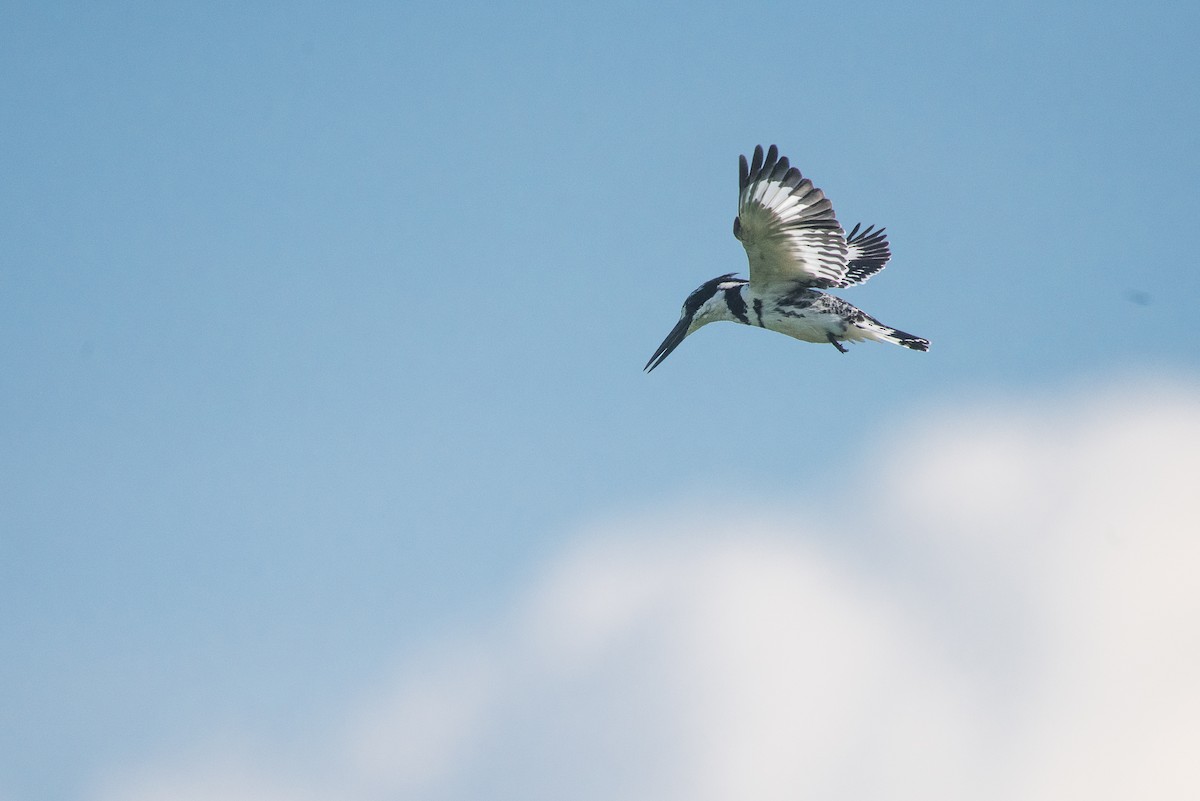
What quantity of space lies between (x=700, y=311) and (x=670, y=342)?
638mm

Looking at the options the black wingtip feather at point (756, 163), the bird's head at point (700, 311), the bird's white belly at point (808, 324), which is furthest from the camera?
the bird's head at point (700, 311)

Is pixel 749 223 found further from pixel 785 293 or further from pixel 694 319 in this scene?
pixel 694 319

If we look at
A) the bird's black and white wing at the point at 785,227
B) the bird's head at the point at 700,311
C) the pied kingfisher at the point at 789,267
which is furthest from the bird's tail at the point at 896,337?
the bird's head at the point at 700,311

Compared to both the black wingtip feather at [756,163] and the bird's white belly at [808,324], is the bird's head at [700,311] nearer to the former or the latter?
the bird's white belly at [808,324]

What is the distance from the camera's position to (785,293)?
13.9 m

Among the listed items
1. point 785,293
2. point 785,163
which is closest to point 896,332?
point 785,293

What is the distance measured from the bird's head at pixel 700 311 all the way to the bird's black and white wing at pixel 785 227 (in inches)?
29.7

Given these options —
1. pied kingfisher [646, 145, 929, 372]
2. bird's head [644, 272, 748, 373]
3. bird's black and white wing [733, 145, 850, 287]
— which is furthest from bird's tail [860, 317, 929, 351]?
bird's head [644, 272, 748, 373]

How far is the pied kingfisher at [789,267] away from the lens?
1300cm

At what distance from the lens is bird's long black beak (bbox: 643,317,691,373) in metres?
15.4

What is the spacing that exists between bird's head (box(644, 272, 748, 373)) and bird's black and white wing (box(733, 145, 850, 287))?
755mm

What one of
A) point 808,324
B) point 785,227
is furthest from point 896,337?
point 785,227

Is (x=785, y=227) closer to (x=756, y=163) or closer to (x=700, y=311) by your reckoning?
(x=756, y=163)

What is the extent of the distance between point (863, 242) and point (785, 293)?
3306 millimetres
